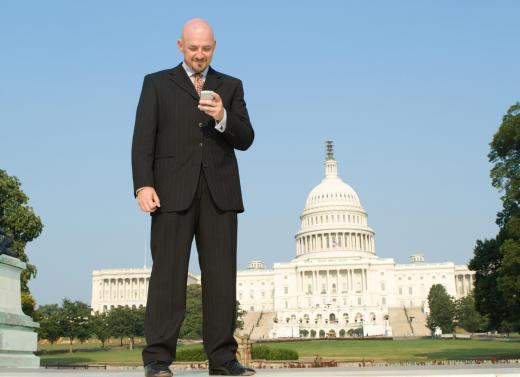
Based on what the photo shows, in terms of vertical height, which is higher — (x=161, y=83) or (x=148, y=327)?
(x=161, y=83)

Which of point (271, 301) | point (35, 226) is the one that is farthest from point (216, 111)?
point (271, 301)

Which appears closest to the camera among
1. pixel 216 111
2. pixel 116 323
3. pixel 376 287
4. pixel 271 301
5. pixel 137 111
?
pixel 216 111

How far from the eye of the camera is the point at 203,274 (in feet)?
20.8

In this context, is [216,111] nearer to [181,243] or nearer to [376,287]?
[181,243]

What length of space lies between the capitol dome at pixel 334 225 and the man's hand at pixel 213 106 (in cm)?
12668

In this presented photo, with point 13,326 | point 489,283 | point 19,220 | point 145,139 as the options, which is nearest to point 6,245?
point 13,326

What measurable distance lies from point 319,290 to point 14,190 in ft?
318

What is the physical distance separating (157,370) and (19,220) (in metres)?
31.6

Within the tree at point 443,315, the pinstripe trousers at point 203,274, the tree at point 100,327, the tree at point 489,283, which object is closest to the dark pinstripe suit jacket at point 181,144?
the pinstripe trousers at point 203,274

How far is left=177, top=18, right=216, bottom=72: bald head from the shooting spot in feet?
20.8

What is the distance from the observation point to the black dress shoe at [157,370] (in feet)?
18.4

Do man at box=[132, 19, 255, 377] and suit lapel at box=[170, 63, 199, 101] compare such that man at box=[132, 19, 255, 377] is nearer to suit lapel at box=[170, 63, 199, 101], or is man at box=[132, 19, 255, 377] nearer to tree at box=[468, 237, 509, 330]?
suit lapel at box=[170, 63, 199, 101]

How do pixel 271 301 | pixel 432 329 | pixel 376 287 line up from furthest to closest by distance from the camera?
pixel 271 301 → pixel 376 287 → pixel 432 329

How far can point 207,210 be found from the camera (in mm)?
6312
